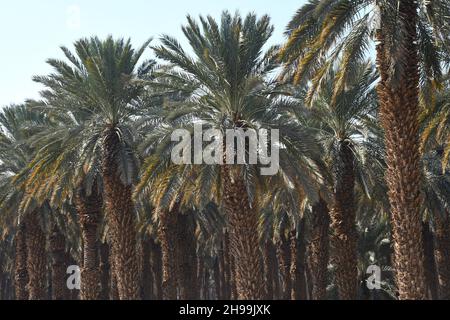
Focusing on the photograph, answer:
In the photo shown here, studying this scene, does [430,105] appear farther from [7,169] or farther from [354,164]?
[7,169]

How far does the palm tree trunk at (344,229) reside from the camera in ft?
75.4

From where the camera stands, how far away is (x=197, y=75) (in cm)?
2064

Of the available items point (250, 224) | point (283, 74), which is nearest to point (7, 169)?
point (250, 224)

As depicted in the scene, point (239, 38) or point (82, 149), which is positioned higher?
point (239, 38)

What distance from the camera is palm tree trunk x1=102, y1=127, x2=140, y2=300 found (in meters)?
22.8

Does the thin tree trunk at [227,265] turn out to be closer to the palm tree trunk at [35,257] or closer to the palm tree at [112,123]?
the palm tree trunk at [35,257]

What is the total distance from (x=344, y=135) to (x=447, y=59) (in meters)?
6.84

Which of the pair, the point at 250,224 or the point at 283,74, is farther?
the point at 250,224

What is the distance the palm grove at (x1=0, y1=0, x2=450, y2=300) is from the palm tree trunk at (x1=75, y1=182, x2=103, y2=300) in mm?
56

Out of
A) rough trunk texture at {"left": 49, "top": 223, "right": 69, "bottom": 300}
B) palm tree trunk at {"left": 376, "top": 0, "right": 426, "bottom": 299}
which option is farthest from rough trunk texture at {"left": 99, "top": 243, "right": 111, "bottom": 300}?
palm tree trunk at {"left": 376, "top": 0, "right": 426, "bottom": 299}

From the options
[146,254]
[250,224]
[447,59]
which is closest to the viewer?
[447,59]

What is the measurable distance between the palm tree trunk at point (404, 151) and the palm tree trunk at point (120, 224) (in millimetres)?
10793

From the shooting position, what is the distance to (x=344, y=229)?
23.2m
